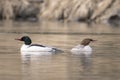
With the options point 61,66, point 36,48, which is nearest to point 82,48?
point 36,48

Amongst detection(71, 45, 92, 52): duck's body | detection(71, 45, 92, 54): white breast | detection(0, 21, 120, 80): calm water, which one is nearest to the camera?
detection(0, 21, 120, 80): calm water

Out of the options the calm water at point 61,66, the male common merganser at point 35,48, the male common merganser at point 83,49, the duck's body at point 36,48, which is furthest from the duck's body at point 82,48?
the duck's body at point 36,48

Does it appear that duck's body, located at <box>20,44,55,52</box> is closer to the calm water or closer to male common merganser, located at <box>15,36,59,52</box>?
A: male common merganser, located at <box>15,36,59,52</box>

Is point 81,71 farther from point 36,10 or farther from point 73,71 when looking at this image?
point 36,10

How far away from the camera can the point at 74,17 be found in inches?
2383

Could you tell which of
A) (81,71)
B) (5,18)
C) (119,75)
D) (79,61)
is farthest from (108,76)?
(5,18)

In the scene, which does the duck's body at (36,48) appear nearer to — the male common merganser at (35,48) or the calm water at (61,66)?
the male common merganser at (35,48)

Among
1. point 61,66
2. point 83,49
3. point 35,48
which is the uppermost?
point 35,48

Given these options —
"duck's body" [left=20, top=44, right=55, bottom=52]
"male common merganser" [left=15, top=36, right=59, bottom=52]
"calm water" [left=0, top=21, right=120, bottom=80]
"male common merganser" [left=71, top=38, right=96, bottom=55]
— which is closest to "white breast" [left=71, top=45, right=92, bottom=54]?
"male common merganser" [left=71, top=38, right=96, bottom=55]

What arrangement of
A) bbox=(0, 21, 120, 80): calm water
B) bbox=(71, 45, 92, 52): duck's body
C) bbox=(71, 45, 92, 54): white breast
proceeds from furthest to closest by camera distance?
bbox=(71, 45, 92, 52): duck's body
bbox=(71, 45, 92, 54): white breast
bbox=(0, 21, 120, 80): calm water

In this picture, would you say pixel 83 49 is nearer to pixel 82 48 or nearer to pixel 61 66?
pixel 82 48

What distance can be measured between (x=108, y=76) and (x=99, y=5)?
4338 cm

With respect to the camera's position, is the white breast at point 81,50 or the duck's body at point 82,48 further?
the duck's body at point 82,48

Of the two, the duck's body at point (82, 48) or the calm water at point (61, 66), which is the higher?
the duck's body at point (82, 48)
